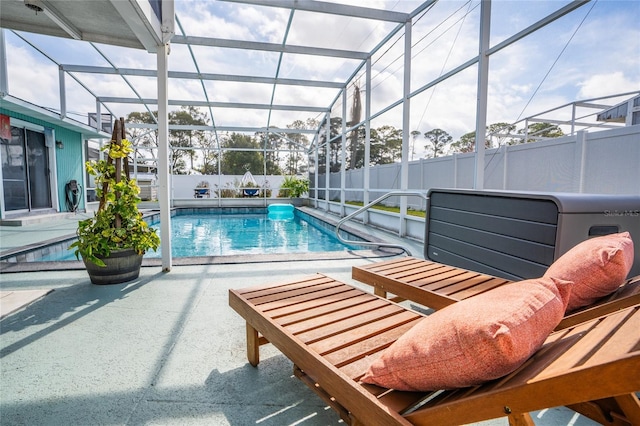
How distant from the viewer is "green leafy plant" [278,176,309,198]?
1419 centimetres

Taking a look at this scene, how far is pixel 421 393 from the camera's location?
95cm

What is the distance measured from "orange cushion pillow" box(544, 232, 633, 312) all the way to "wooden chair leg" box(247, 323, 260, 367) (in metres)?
1.33

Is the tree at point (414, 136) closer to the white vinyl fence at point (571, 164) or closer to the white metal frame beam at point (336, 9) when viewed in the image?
the white vinyl fence at point (571, 164)

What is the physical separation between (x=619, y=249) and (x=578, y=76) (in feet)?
11.2

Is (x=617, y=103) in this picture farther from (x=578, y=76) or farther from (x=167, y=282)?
(x=167, y=282)

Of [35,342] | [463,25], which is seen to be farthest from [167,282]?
[463,25]

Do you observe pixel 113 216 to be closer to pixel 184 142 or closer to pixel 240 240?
pixel 240 240

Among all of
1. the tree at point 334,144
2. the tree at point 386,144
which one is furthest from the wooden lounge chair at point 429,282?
the tree at point 334,144

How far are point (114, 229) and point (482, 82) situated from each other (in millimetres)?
4361

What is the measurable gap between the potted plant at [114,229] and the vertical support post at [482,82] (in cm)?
381

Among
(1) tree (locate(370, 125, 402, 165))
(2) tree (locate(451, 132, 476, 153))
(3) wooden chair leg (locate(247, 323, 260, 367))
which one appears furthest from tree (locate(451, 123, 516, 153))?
(3) wooden chair leg (locate(247, 323, 260, 367))

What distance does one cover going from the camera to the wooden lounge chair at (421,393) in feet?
2.07

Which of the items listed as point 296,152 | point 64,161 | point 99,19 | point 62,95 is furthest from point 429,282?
point 296,152

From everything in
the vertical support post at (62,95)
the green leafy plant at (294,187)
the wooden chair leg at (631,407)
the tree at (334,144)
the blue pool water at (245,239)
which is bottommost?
the blue pool water at (245,239)
